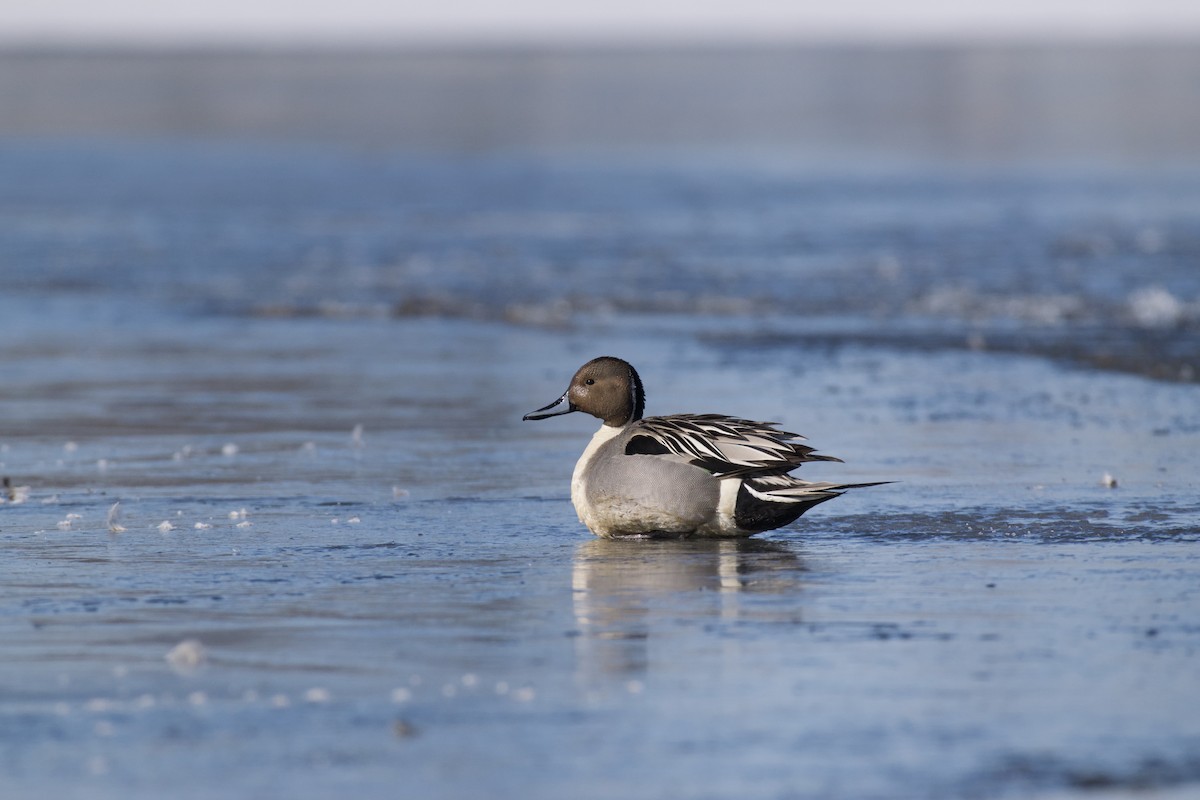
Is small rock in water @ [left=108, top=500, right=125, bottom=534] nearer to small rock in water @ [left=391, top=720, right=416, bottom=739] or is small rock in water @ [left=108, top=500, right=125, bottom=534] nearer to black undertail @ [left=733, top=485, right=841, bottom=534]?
black undertail @ [left=733, top=485, right=841, bottom=534]

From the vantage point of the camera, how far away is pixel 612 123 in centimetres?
5781

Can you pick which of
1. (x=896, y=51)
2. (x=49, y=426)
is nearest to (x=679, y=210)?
(x=49, y=426)

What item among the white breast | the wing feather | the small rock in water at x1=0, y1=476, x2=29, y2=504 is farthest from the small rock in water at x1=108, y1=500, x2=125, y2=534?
the wing feather

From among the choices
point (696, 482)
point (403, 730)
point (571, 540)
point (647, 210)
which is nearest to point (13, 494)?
point (571, 540)

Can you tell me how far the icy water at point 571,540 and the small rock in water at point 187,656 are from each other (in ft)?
0.07

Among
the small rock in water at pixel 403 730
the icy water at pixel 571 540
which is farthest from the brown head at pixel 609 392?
the small rock in water at pixel 403 730

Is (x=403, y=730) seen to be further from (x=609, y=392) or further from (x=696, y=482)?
(x=609, y=392)

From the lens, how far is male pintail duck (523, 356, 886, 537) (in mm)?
8023

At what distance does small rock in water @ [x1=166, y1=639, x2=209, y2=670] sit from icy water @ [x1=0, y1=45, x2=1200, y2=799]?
21 mm

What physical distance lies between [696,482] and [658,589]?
0.94m

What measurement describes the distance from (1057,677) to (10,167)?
Result: 115 ft

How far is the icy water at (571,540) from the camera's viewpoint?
527 centimetres

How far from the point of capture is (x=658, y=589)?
23.6ft

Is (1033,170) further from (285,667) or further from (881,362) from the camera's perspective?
(285,667)
